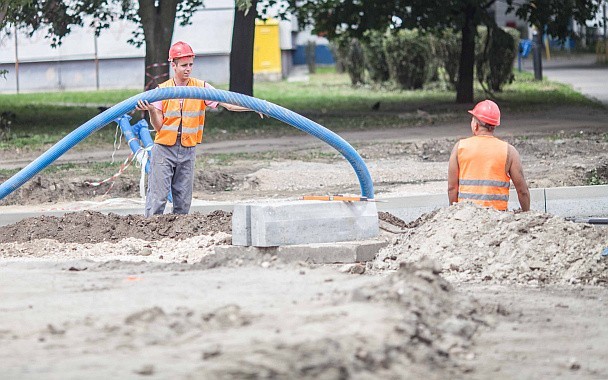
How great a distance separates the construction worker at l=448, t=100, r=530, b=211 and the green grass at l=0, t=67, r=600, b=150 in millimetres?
11766

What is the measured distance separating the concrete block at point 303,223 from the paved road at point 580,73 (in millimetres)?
18941

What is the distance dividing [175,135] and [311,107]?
17330 mm

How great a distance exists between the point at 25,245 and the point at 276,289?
3.51 metres

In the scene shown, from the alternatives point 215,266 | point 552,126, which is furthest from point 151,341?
point 552,126

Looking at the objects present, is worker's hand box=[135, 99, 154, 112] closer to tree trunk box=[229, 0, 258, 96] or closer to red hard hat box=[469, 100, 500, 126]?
red hard hat box=[469, 100, 500, 126]

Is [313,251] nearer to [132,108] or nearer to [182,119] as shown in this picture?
[132,108]

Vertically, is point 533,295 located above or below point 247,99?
below

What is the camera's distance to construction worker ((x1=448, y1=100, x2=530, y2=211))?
911 cm

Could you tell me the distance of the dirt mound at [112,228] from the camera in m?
9.89

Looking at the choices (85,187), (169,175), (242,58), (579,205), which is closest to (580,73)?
(242,58)

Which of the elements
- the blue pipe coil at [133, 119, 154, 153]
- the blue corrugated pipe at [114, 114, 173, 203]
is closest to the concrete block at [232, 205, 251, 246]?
the blue corrugated pipe at [114, 114, 173, 203]

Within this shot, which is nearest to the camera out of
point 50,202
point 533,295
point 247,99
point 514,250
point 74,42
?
point 533,295

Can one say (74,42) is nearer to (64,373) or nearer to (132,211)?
(132,211)

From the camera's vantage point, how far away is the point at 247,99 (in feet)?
30.2
